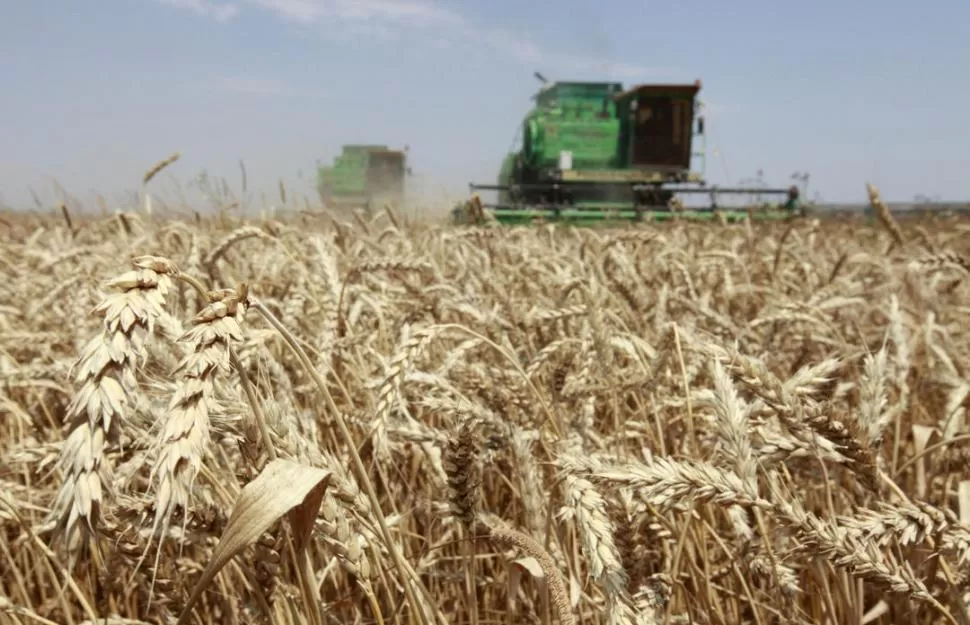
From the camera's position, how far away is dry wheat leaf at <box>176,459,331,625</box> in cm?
57

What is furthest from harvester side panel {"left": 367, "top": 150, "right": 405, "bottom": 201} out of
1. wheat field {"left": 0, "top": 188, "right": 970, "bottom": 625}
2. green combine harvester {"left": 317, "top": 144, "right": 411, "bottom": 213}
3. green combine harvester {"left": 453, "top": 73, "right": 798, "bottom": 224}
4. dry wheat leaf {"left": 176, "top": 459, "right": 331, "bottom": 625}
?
dry wheat leaf {"left": 176, "top": 459, "right": 331, "bottom": 625}

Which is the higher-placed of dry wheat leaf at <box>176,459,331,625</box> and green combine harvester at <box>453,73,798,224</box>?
green combine harvester at <box>453,73,798,224</box>

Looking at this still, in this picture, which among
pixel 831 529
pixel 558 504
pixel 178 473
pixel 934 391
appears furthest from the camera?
pixel 934 391

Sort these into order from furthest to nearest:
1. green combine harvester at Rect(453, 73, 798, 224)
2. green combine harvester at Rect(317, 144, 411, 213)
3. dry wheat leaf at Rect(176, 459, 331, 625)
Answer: green combine harvester at Rect(317, 144, 411, 213), green combine harvester at Rect(453, 73, 798, 224), dry wheat leaf at Rect(176, 459, 331, 625)

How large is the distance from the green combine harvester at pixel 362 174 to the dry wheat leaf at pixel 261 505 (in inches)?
977

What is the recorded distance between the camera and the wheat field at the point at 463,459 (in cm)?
62

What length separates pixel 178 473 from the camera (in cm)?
51

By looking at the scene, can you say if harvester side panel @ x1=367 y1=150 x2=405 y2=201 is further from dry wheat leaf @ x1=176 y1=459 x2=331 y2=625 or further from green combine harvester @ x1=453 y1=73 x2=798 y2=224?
dry wheat leaf @ x1=176 y1=459 x2=331 y2=625

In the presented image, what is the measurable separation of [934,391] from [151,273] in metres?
2.87

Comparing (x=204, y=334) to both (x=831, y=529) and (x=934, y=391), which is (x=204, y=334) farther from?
(x=934, y=391)

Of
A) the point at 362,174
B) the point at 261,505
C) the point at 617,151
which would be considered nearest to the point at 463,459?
the point at 261,505

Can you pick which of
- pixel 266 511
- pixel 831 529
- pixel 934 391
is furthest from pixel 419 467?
pixel 934 391

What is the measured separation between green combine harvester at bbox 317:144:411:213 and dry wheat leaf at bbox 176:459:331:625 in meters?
24.8

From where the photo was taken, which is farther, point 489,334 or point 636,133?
point 636,133
